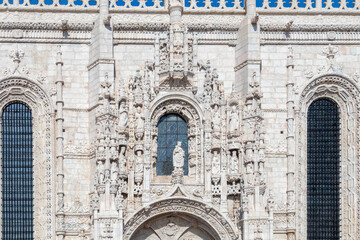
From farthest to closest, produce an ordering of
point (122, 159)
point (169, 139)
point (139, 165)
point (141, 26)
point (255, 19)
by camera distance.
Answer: point (141, 26) < point (169, 139) < point (255, 19) < point (139, 165) < point (122, 159)

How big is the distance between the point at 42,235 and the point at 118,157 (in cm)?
343

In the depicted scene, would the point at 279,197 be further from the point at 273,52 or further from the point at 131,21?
the point at 131,21

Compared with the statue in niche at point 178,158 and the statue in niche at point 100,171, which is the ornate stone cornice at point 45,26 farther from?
the statue in niche at point 178,158

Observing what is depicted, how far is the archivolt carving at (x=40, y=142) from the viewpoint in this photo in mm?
30281

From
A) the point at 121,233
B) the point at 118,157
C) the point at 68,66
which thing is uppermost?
the point at 68,66

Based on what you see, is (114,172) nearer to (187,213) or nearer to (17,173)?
(187,213)

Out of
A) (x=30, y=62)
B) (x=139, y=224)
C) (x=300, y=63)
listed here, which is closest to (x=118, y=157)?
(x=139, y=224)

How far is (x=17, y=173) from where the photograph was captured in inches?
1207

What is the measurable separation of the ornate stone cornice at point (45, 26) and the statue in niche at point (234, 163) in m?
5.96

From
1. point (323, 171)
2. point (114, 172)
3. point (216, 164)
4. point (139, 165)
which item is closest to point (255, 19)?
point (216, 164)

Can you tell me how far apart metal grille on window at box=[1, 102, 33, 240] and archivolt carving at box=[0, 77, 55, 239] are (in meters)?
0.22

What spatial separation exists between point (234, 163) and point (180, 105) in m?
2.47

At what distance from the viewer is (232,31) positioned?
31234 mm

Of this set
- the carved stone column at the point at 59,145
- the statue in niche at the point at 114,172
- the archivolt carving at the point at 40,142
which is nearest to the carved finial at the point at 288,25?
the statue in niche at the point at 114,172
